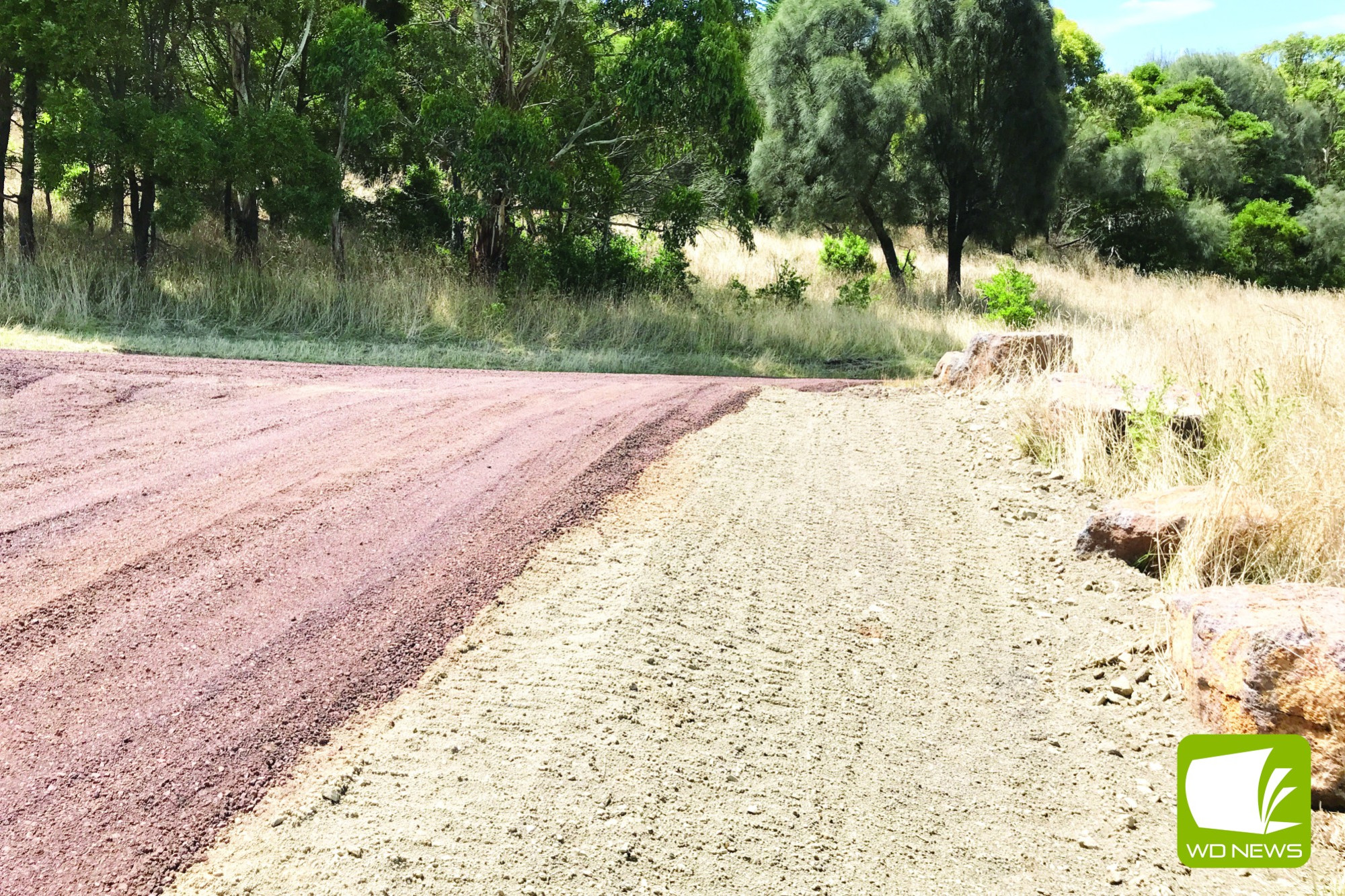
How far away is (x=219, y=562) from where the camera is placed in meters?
4.83

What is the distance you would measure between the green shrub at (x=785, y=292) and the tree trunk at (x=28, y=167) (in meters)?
11.4

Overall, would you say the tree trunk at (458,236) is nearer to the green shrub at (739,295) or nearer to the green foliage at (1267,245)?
the green shrub at (739,295)

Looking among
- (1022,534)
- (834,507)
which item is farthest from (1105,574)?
(834,507)

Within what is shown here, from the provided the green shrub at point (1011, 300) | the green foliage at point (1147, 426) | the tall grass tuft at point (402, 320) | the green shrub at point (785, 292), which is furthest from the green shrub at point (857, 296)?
the green foliage at point (1147, 426)

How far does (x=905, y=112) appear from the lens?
20578mm

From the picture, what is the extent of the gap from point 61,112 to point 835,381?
1040 cm

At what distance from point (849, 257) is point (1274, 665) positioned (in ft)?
64.6

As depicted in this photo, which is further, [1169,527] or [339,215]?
[339,215]

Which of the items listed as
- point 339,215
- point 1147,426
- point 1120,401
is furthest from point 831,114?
point 1147,426

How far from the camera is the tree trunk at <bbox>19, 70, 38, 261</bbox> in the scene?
14484 millimetres

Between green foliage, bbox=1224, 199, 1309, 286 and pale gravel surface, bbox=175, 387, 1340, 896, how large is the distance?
93.3 ft

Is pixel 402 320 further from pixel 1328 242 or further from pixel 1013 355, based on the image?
pixel 1328 242

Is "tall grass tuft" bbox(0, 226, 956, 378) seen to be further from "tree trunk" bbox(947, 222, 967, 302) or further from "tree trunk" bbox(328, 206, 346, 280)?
"tree trunk" bbox(947, 222, 967, 302)

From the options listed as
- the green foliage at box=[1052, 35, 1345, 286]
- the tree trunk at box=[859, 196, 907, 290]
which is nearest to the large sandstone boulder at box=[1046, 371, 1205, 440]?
the tree trunk at box=[859, 196, 907, 290]
